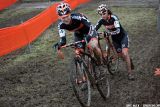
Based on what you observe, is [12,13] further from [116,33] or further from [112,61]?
→ [116,33]

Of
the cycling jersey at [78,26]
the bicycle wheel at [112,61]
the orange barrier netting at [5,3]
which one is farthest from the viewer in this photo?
the orange barrier netting at [5,3]

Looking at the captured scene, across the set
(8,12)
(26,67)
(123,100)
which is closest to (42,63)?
(26,67)

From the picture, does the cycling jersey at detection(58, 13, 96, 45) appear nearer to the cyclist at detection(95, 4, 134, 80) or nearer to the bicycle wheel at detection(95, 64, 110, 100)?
the cyclist at detection(95, 4, 134, 80)

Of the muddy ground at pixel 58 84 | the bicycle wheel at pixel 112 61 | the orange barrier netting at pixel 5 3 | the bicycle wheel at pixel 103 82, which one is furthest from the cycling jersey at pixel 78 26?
the orange barrier netting at pixel 5 3

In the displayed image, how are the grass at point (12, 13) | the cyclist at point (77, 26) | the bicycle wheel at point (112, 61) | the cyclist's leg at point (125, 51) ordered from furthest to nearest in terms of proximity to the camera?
the grass at point (12, 13), the bicycle wheel at point (112, 61), the cyclist's leg at point (125, 51), the cyclist at point (77, 26)

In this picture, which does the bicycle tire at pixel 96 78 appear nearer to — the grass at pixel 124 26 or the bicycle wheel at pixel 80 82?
the bicycle wheel at pixel 80 82

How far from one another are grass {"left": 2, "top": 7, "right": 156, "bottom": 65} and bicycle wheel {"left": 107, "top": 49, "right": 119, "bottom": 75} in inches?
102

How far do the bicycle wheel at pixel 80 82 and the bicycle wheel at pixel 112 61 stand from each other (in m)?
1.94

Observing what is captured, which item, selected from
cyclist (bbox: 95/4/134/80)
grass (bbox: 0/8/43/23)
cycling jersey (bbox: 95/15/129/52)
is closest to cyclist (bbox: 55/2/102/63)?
cyclist (bbox: 95/4/134/80)

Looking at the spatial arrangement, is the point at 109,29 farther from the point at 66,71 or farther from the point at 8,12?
the point at 8,12

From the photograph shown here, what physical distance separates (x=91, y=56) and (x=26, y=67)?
431 centimetres

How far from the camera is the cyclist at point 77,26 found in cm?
812

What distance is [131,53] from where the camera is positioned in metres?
12.5

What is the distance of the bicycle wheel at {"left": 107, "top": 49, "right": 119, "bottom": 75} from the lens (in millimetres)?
10117
